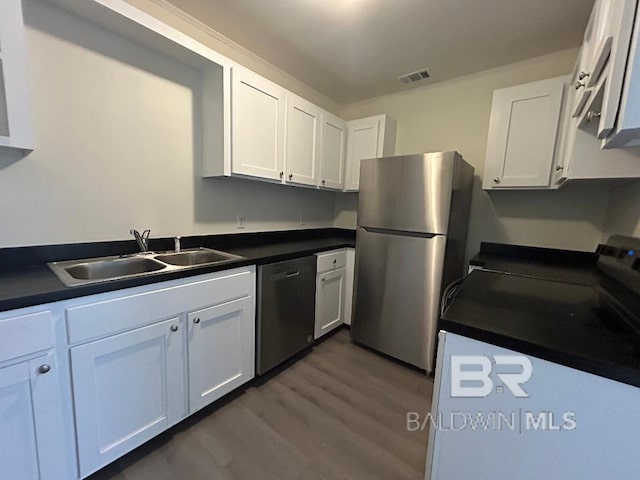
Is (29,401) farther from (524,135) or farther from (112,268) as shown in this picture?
(524,135)

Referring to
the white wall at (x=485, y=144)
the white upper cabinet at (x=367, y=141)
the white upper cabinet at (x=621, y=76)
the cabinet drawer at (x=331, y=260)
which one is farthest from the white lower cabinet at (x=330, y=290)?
the white upper cabinet at (x=621, y=76)

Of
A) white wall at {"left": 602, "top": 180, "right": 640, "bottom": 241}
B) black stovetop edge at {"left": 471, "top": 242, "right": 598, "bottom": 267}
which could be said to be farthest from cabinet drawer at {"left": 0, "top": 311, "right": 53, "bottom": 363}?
white wall at {"left": 602, "top": 180, "right": 640, "bottom": 241}

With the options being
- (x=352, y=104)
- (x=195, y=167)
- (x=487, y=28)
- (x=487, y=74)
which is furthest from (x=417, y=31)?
(x=195, y=167)

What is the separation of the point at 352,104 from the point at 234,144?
72.6 inches

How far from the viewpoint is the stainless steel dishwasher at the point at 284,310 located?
181 cm

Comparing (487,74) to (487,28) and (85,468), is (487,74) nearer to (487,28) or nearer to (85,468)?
(487,28)

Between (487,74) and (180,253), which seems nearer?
(180,253)

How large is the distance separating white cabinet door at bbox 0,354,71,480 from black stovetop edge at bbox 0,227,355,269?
0.64 m

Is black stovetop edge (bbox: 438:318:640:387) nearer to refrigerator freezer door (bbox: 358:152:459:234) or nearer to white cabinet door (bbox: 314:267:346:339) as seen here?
refrigerator freezer door (bbox: 358:152:459:234)

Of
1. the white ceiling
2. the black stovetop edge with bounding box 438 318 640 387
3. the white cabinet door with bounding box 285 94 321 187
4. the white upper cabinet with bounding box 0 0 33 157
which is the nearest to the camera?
the black stovetop edge with bounding box 438 318 640 387

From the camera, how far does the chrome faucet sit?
1.65 meters

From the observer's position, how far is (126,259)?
1.57 meters

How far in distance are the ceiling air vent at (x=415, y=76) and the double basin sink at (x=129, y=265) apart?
2151mm

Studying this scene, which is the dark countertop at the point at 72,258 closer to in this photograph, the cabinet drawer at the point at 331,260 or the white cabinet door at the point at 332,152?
the cabinet drawer at the point at 331,260
